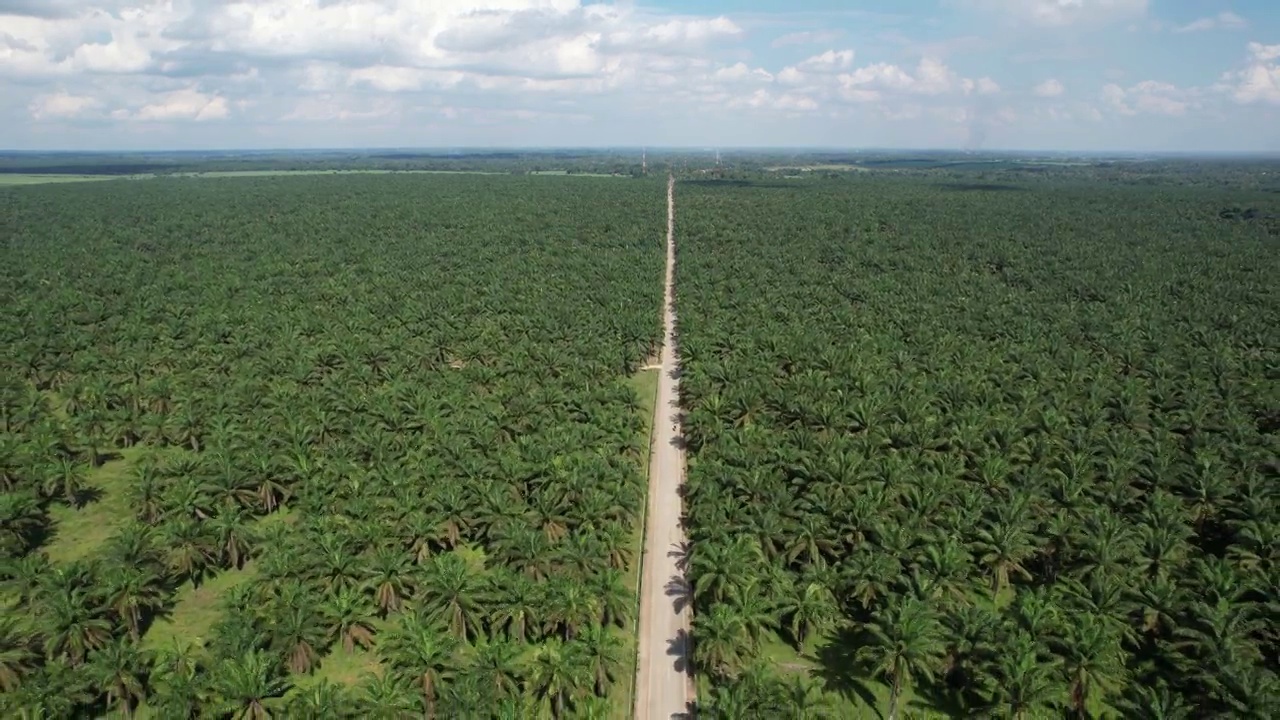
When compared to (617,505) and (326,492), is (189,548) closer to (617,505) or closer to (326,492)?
(326,492)

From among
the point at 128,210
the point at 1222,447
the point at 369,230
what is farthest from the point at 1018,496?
the point at 128,210

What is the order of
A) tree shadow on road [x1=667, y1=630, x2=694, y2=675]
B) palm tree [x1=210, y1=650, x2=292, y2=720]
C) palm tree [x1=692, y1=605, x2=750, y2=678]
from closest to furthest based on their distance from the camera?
1. palm tree [x1=210, y1=650, x2=292, y2=720]
2. palm tree [x1=692, y1=605, x2=750, y2=678]
3. tree shadow on road [x1=667, y1=630, x2=694, y2=675]

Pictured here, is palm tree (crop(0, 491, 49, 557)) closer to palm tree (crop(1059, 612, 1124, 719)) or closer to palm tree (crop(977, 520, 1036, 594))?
palm tree (crop(977, 520, 1036, 594))

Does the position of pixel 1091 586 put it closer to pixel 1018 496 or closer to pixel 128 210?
pixel 1018 496

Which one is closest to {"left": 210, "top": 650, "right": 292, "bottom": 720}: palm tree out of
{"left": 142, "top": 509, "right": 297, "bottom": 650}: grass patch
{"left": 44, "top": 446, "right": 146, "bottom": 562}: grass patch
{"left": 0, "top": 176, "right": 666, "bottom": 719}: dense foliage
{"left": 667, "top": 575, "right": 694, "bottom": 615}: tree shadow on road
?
{"left": 0, "top": 176, "right": 666, "bottom": 719}: dense foliage

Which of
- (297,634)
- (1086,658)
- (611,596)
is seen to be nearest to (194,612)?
(297,634)

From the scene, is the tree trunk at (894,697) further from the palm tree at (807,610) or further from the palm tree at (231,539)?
the palm tree at (231,539)
